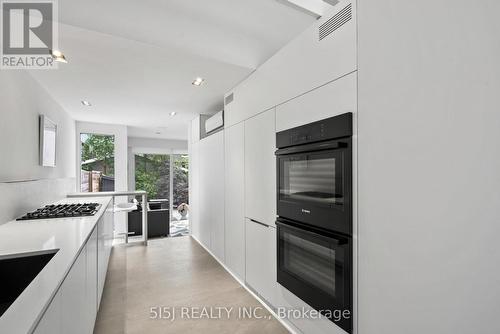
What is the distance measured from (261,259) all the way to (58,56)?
2624mm

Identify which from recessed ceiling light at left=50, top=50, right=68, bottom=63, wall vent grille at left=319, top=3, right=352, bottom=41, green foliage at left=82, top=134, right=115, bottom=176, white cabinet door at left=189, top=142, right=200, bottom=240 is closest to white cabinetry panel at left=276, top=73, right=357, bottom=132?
wall vent grille at left=319, top=3, right=352, bottom=41

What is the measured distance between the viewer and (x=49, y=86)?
3098 mm

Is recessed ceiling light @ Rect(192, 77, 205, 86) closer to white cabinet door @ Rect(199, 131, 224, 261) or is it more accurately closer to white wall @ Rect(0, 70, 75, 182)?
white cabinet door @ Rect(199, 131, 224, 261)

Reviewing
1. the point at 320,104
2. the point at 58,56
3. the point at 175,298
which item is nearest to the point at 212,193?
the point at 175,298

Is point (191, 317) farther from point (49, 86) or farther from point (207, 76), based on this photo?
point (49, 86)

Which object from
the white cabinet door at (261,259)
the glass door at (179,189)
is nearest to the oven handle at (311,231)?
the white cabinet door at (261,259)

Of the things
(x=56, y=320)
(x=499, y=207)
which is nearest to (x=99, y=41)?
(x=56, y=320)

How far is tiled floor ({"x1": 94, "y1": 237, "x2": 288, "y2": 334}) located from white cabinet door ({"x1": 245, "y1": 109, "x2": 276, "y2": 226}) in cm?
87

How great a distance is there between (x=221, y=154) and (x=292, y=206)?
1.80m

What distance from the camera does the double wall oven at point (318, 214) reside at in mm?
1510

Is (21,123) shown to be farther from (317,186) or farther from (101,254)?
(317,186)

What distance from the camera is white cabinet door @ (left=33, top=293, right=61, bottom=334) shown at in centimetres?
77

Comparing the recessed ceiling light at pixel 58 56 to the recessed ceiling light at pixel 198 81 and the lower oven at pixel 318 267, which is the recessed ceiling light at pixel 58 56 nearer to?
the recessed ceiling light at pixel 198 81

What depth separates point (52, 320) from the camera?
90 cm
